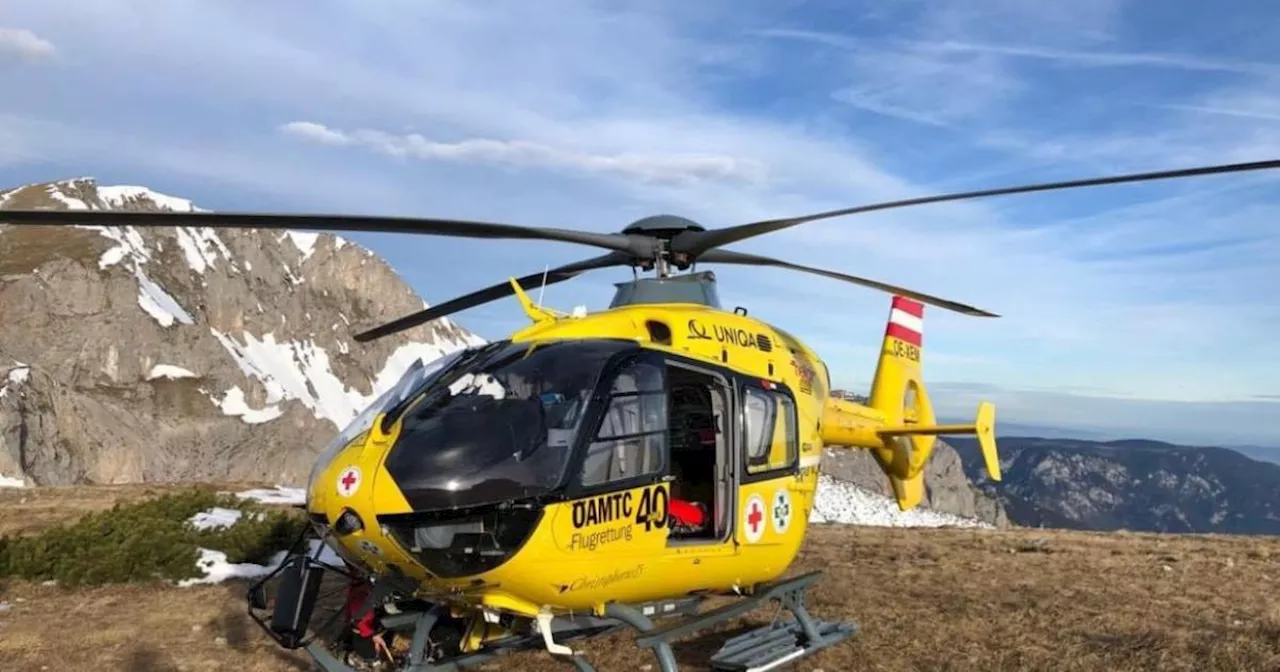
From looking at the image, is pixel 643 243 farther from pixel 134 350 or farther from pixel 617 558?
pixel 134 350

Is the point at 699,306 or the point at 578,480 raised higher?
the point at 699,306

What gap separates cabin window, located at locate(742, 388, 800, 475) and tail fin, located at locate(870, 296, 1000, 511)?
2713 millimetres

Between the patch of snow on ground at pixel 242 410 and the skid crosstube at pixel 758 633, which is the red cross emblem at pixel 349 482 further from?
the patch of snow on ground at pixel 242 410

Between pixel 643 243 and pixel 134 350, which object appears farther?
pixel 134 350

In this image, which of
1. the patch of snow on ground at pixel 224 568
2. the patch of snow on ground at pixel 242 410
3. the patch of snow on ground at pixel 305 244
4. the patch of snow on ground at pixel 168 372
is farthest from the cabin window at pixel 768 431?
the patch of snow on ground at pixel 305 244

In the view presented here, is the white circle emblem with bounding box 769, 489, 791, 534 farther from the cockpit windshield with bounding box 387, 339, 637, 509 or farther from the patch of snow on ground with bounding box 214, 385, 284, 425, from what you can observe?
the patch of snow on ground with bounding box 214, 385, 284, 425

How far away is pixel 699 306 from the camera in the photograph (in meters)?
8.33

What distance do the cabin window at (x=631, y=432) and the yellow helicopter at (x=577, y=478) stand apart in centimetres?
1

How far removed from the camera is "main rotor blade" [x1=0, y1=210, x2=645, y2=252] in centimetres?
578

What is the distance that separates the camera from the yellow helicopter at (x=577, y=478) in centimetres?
575

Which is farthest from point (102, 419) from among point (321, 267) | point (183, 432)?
point (321, 267)

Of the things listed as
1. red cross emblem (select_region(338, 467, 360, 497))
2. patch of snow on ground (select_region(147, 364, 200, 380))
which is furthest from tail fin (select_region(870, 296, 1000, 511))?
patch of snow on ground (select_region(147, 364, 200, 380))

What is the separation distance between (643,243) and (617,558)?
10.7 feet

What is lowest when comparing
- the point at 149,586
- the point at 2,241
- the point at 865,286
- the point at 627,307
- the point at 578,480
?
the point at 149,586
